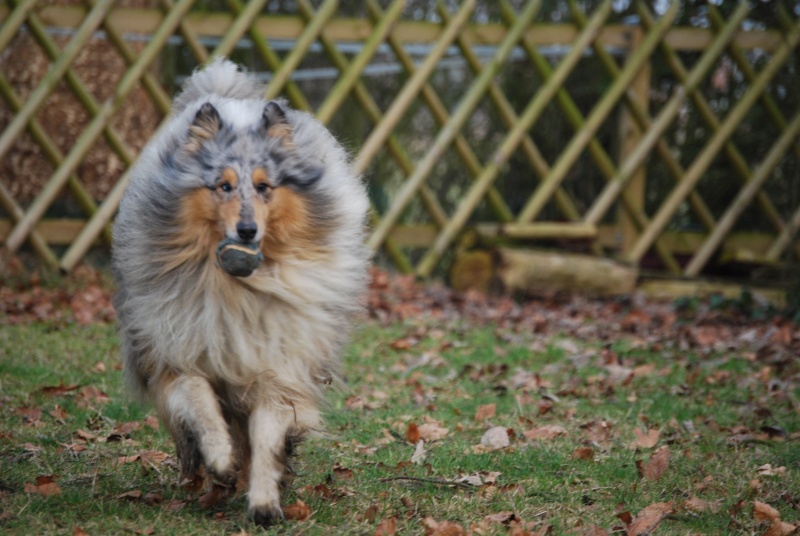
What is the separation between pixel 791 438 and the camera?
385cm

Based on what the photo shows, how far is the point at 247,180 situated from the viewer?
9.50 feet

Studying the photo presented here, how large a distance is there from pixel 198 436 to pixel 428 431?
1344 mm

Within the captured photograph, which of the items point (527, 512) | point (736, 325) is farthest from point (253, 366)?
point (736, 325)

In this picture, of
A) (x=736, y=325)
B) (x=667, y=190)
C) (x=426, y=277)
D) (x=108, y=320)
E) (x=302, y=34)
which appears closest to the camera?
(x=108, y=320)

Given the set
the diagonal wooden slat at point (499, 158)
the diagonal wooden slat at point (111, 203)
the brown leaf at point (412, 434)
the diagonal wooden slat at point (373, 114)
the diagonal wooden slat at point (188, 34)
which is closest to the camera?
the brown leaf at point (412, 434)

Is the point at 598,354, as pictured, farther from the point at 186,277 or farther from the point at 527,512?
the point at 186,277

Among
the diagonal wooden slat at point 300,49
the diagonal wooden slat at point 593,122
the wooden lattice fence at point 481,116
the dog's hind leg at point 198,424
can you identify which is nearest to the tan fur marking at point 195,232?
the dog's hind leg at point 198,424

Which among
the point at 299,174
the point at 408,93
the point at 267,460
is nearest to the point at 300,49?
the point at 408,93

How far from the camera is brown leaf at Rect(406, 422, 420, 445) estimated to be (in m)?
3.79

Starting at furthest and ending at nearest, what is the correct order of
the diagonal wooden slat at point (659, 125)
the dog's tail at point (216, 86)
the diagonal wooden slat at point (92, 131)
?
the diagonal wooden slat at point (659, 125), the diagonal wooden slat at point (92, 131), the dog's tail at point (216, 86)

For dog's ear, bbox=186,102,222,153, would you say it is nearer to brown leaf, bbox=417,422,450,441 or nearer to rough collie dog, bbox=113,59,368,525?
rough collie dog, bbox=113,59,368,525

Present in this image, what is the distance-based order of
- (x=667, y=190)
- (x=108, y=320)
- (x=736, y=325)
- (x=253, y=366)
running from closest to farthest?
1. (x=253, y=366)
2. (x=108, y=320)
3. (x=736, y=325)
4. (x=667, y=190)

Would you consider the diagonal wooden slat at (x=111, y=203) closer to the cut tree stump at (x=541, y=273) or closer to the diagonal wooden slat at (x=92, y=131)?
the diagonal wooden slat at (x=92, y=131)

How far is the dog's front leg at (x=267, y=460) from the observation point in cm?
277
